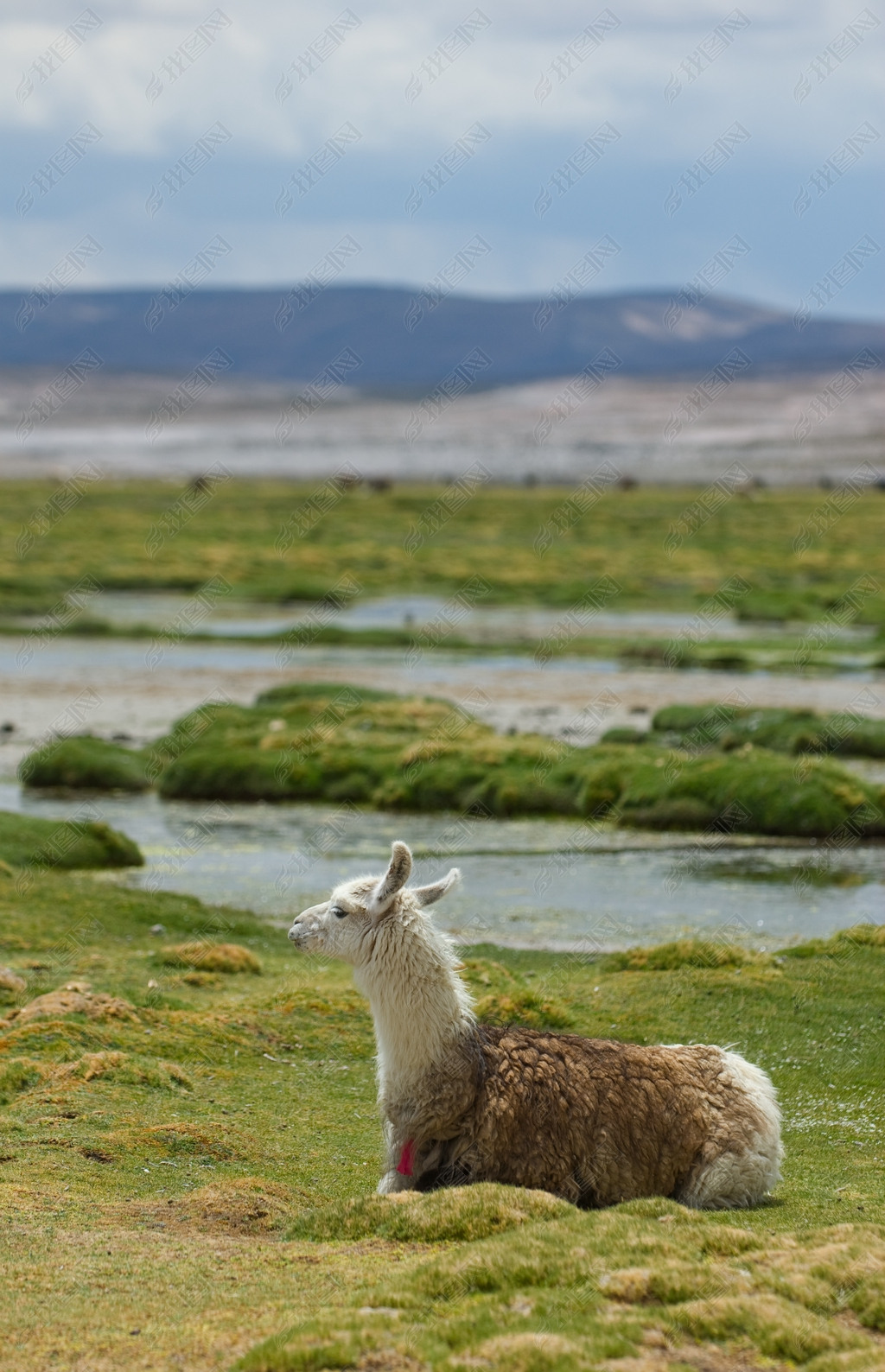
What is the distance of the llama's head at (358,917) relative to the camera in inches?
388

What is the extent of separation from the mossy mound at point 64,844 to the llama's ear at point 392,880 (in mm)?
12657

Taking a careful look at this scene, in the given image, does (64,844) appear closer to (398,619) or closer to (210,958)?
(210,958)

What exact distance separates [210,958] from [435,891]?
714cm

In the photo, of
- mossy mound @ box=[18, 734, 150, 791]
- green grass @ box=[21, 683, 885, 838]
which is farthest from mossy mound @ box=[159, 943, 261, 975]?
mossy mound @ box=[18, 734, 150, 791]

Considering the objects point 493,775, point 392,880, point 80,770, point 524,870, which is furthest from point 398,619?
point 392,880

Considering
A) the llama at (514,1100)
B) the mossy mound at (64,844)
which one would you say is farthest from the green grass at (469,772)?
the llama at (514,1100)

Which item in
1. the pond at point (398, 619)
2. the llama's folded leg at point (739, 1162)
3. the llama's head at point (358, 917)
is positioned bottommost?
the llama's folded leg at point (739, 1162)

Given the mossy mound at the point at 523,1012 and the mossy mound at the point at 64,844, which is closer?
the mossy mound at the point at 523,1012

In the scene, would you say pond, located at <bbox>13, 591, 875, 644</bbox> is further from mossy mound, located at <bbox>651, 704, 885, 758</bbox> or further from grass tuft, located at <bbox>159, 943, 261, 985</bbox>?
grass tuft, located at <bbox>159, 943, 261, 985</bbox>

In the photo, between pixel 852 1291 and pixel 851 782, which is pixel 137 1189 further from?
pixel 851 782

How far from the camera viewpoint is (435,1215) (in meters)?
8.79

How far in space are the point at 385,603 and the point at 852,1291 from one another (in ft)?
176

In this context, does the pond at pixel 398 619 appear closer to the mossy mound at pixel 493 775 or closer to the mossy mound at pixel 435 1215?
the mossy mound at pixel 493 775

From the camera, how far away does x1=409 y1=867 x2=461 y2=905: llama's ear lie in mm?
9781
